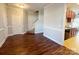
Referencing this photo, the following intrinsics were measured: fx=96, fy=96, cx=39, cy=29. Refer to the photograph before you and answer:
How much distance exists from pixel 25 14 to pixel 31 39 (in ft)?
1.60

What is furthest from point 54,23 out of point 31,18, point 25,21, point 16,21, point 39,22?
point 16,21

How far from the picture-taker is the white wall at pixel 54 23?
1722 mm

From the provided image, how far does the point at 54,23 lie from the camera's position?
1.83 metres

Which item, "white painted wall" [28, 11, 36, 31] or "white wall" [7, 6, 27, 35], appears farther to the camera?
"white painted wall" [28, 11, 36, 31]

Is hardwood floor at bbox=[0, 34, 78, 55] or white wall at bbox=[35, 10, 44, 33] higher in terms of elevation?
white wall at bbox=[35, 10, 44, 33]

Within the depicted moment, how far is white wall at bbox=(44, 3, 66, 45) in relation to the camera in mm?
1722

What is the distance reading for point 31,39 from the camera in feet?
6.03

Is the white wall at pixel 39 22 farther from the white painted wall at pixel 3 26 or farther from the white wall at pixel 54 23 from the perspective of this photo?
the white painted wall at pixel 3 26

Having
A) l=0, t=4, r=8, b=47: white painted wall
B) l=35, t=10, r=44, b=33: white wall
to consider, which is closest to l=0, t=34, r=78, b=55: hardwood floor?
l=0, t=4, r=8, b=47: white painted wall

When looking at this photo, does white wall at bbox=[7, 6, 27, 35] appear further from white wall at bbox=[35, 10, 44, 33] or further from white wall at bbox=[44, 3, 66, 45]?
white wall at bbox=[44, 3, 66, 45]

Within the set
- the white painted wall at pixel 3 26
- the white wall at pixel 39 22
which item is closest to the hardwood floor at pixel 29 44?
the white painted wall at pixel 3 26

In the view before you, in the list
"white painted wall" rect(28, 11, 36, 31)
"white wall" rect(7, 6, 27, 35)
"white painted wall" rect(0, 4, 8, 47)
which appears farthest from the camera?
"white painted wall" rect(28, 11, 36, 31)
